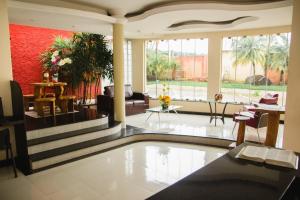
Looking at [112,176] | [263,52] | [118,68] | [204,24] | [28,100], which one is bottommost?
[112,176]

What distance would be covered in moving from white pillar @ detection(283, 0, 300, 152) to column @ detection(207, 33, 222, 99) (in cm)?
398

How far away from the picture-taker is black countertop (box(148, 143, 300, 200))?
3.47 ft

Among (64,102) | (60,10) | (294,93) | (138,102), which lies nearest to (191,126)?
(138,102)

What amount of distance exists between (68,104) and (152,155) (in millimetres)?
2923

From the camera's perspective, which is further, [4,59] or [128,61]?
[128,61]

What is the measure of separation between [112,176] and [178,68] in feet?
19.8

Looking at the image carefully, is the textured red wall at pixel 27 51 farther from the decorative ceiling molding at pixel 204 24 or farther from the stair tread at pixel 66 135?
the decorative ceiling molding at pixel 204 24

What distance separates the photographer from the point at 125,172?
3.69m

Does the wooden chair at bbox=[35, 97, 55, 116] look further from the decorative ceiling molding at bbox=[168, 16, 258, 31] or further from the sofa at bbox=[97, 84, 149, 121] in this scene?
the decorative ceiling molding at bbox=[168, 16, 258, 31]

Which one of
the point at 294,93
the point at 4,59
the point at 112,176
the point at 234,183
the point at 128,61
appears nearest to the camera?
the point at 234,183

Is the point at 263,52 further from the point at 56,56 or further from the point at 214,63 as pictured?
the point at 56,56

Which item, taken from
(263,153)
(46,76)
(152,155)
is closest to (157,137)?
(152,155)

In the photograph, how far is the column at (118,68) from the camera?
554cm

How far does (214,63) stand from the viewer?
7.71m
